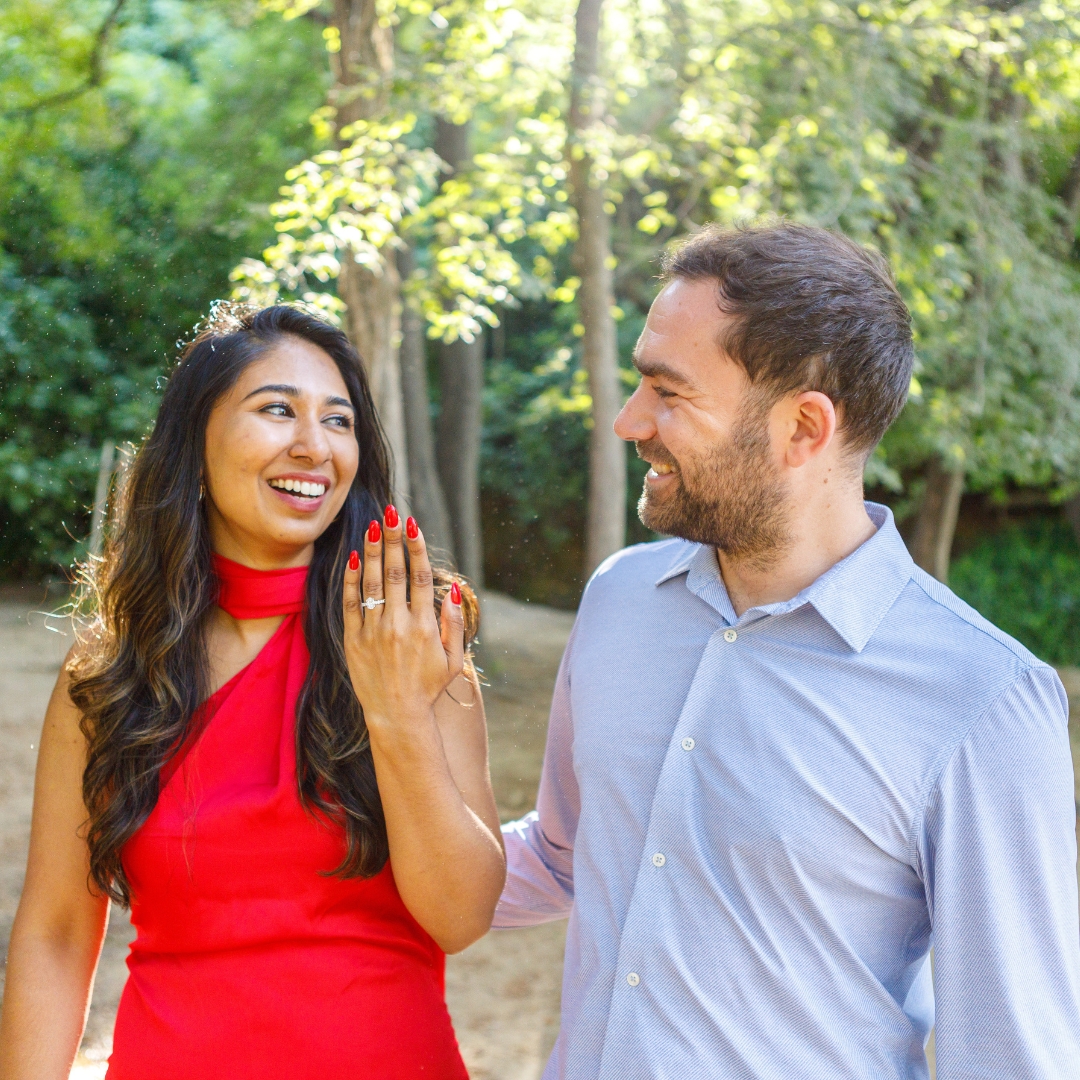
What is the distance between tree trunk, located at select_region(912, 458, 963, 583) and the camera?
1037 cm

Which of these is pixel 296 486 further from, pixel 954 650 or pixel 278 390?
pixel 954 650

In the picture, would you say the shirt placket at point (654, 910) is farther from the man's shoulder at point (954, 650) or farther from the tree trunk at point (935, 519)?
the tree trunk at point (935, 519)

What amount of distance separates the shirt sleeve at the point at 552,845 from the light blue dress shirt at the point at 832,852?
258 millimetres

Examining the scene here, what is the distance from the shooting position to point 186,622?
2.05m

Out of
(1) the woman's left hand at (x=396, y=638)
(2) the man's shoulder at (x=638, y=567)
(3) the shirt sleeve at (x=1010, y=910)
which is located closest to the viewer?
(3) the shirt sleeve at (x=1010, y=910)

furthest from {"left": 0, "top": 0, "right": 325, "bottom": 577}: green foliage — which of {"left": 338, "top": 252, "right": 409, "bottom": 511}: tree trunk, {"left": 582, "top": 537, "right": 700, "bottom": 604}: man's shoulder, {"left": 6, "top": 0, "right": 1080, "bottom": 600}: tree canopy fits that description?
{"left": 582, "top": 537, "right": 700, "bottom": 604}: man's shoulder

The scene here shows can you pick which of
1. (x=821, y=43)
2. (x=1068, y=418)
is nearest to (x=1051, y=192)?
(x=1068, y=418)

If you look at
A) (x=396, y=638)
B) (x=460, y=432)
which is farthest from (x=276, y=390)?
(x=460, y=432)

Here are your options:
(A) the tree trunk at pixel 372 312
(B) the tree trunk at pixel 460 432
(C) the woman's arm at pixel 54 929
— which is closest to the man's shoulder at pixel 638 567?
(C) the woman's arm at pixel 54 929

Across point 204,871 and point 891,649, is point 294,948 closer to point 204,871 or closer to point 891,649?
point 204,871

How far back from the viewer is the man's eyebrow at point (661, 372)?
1.75m

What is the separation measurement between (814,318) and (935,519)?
9.29m

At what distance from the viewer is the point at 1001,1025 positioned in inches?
56.0

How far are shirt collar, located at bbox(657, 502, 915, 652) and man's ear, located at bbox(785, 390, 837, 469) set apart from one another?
0.53 feet
